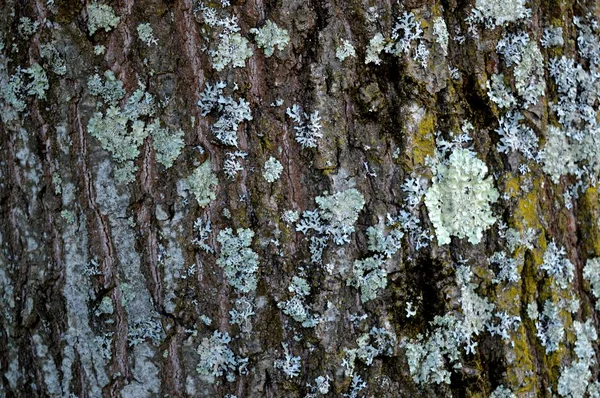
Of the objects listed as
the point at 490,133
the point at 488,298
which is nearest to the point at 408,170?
the point at 490,133

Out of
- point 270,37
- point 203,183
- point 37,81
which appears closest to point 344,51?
point 270,37

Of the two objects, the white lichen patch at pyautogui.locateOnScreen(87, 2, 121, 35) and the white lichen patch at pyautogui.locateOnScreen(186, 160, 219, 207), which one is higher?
the white lichen patch at pyautogui.locateOnScreen(87, 2, 121, 35)

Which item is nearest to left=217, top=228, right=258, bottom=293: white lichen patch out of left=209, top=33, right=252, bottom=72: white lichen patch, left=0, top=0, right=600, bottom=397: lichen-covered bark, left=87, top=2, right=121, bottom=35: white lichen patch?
left=0, top=0, right=600, bottom=397: lichen-covered bark

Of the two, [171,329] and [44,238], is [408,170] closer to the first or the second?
[171,329]

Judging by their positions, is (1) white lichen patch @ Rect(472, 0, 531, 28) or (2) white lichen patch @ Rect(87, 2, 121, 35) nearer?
(2) white lichen patch @ Rect(87, 2, 121, 35)

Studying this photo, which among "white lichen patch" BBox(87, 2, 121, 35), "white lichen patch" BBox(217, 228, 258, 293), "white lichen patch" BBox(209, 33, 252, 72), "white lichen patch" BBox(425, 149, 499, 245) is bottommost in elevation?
"white lichen patch" BBox(217, 228, 258, 293)

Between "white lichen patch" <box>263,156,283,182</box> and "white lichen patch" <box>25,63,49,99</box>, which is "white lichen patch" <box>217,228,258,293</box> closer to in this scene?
"white lichen patch" <box>263,156,283,182</box>

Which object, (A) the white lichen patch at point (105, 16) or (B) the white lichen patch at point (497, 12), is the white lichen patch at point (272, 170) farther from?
(B) the white lichen patch at point (497, 12)
